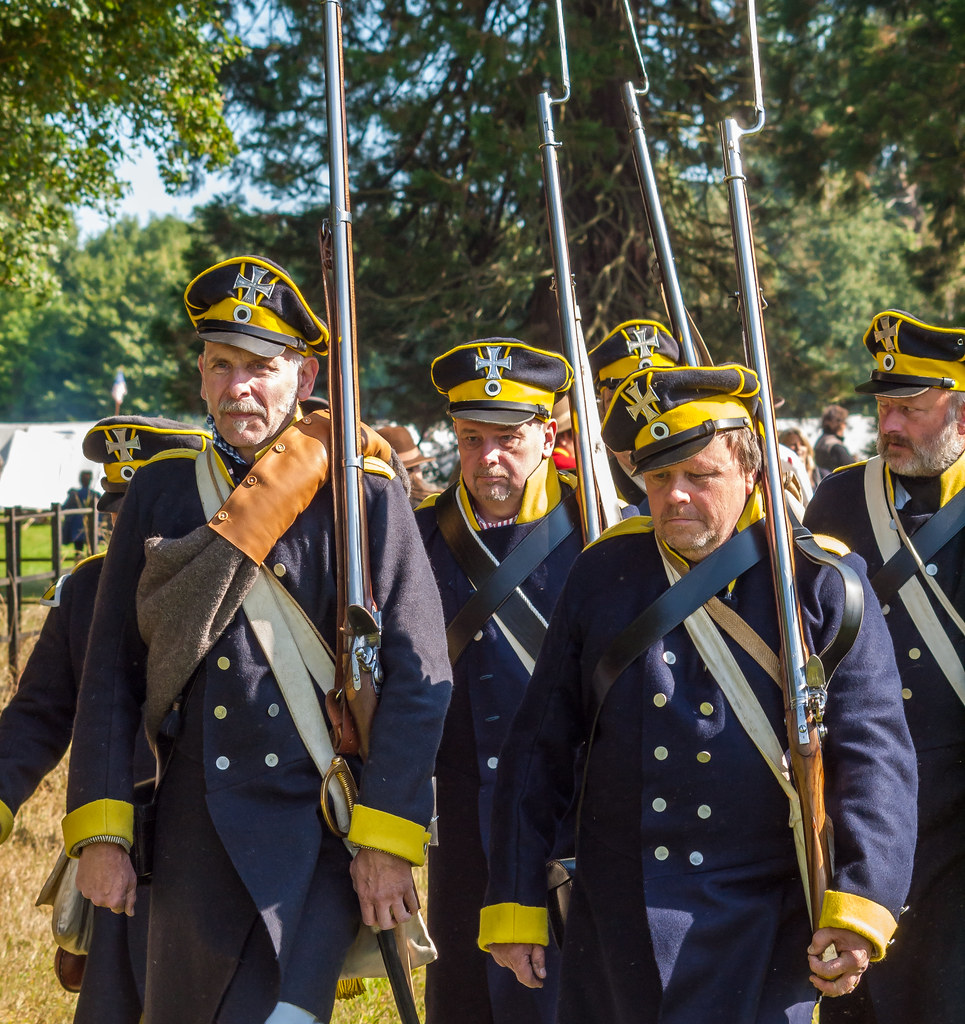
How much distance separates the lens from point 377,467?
316 centimetres

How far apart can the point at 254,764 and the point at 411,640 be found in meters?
0.44

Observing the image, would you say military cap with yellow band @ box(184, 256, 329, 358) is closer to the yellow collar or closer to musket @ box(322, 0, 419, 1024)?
musket @ box(322, 0, 419, 1024)

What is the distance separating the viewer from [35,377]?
195 feet

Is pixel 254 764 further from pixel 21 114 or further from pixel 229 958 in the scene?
pixel 21 114

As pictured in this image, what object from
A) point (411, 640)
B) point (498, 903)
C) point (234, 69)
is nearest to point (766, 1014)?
point (498, 903)

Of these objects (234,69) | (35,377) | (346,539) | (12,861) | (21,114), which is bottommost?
(12,861)

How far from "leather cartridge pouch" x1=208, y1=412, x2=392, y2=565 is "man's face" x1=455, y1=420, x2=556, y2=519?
949 mm

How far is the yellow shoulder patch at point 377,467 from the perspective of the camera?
3.13 m

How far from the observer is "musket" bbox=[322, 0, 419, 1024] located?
2865mm

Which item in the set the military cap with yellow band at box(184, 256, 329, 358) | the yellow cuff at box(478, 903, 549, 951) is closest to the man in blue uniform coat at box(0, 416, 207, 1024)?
the military cap with yellow band at box(184, 256, 329, 358)

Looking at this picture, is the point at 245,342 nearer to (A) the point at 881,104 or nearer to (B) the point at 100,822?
(B) the point at 100,822

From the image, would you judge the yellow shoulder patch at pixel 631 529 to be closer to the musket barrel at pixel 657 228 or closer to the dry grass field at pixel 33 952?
the musket barrel at pixel 657 228

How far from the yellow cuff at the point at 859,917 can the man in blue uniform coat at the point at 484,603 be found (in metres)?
1.25

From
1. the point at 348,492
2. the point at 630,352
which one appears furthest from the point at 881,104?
the point at 348,492
